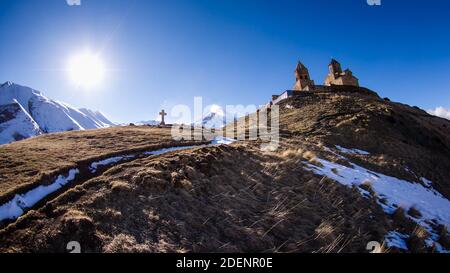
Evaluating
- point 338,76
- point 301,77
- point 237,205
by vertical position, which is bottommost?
point 237,205

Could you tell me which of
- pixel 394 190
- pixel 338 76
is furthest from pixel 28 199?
pixel 338 76

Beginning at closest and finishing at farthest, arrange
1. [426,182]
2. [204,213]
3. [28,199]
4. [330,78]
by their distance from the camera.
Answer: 1. [28,199]
2. [204,213]
3. [426,182]
4. [330,78]

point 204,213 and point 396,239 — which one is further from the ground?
point 204,213

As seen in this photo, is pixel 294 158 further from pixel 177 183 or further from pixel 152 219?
pixel 152 219

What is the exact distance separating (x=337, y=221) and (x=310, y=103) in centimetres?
3333

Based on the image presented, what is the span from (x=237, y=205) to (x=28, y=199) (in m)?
8.15

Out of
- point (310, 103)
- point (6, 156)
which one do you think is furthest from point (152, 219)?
point (310, 103)

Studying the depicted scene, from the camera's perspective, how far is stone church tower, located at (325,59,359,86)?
64500mm

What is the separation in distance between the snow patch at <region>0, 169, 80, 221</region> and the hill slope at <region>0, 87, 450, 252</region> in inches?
17.3

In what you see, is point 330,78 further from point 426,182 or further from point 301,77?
point 426,182

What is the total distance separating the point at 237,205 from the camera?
12195 mm

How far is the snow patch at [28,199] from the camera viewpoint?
9711 mm

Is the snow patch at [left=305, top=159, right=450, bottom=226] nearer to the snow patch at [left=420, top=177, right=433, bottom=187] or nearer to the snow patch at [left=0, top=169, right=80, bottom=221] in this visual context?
the snow patch at [left=420, top=177, right=433, bottom=187]

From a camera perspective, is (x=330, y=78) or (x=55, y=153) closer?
(x=55, y=153)
